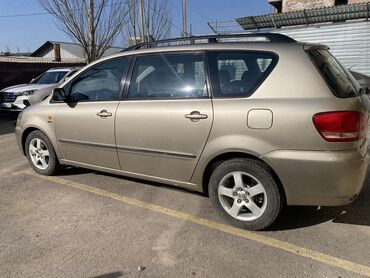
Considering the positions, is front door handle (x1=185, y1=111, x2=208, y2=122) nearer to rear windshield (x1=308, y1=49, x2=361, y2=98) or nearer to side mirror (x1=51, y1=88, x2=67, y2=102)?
rear windshield (x1=308, y1=49, x2=361, y2=98)

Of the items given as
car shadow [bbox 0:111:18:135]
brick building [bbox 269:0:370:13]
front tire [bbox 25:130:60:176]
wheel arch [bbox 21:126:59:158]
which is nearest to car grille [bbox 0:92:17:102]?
car shadow [bbox 0:111:18:135]

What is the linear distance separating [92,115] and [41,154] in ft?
4.27

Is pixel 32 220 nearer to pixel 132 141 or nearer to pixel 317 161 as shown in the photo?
pixel 132 141

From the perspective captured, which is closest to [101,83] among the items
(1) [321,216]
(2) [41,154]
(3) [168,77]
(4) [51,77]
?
(3) [168,77]

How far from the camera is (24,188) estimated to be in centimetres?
477

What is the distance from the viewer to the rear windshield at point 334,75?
317cm

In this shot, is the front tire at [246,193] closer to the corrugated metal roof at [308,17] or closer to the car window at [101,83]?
the car window at [101,83]

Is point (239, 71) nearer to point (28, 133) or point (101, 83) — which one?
point (101, 83)

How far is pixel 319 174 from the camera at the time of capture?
10.1 feet

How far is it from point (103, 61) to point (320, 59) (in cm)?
249

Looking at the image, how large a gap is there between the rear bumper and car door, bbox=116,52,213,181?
0.78 m

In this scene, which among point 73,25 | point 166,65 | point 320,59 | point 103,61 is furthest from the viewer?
point 73,25

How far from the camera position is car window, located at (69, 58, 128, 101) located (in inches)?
169

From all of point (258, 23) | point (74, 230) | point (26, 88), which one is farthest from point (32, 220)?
point (258, 23)
